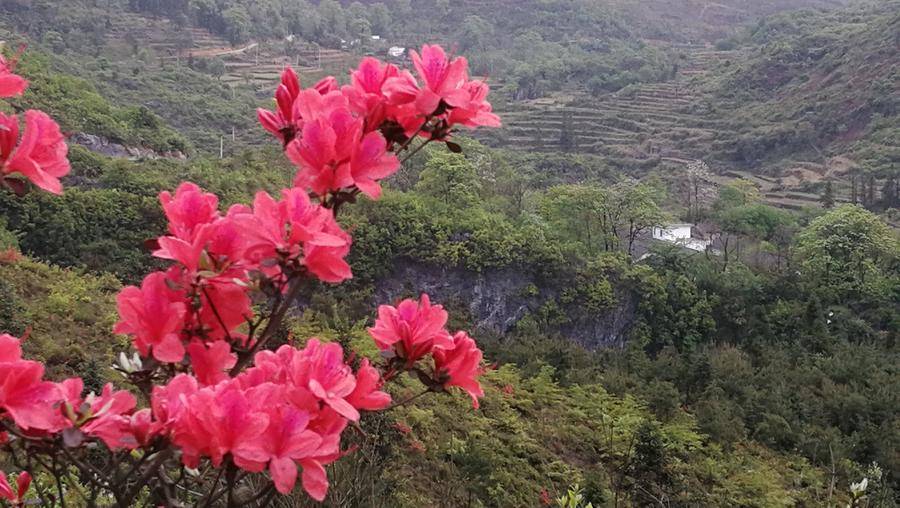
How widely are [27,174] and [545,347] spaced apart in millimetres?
7936

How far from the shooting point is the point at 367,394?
0.77 metres

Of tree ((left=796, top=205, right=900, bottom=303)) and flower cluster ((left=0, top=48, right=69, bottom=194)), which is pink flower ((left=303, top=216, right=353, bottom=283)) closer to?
flower cluster ((left=0, top=48, right=69, bottom=194))

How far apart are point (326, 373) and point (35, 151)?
1.34ft

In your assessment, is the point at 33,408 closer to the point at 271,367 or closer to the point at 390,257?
the point at 271,367

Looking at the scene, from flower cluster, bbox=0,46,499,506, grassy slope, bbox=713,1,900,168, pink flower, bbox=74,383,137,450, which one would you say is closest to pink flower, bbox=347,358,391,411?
flower cluster, bbox=0,46,499,506

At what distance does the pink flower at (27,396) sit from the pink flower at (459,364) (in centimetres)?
42

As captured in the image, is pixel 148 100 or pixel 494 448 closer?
pixel 494 448

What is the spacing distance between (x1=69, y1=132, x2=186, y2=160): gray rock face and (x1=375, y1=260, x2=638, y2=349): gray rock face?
5.52 metres

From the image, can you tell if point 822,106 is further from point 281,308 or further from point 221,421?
point 221,421

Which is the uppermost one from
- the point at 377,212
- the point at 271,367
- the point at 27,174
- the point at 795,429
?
the point at 27,174

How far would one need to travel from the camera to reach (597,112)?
1435 inches

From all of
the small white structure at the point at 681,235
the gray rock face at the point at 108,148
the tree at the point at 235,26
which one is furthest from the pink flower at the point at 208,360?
the tree at the point at 235,26

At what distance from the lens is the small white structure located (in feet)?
61.8

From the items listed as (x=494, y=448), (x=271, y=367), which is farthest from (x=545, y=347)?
(x=271, y=367)
